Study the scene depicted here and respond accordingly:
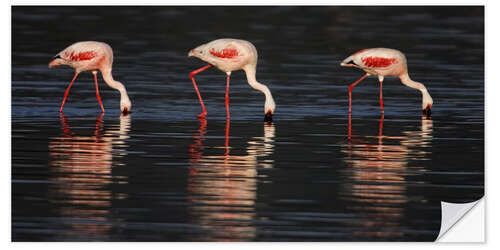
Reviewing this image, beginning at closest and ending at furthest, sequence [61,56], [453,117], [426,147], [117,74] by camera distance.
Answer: [426,147], [453,117], [61,56], [117,74]

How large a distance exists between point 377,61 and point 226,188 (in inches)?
318

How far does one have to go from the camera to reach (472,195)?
39.5 ft

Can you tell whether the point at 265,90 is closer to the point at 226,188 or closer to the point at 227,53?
the point at 227,53

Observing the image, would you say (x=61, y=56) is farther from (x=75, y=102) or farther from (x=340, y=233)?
(x=340, y=233)

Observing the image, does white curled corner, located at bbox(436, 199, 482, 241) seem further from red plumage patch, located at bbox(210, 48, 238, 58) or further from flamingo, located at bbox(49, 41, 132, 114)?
flamingo, located at bbox(49, 41, 132, 114)

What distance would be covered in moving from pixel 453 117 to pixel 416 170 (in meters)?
5.15

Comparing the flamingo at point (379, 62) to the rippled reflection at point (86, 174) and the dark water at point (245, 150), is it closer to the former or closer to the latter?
the dark water at point (245, 150)

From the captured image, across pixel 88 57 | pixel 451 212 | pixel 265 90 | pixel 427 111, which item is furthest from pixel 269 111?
pixel 451 212

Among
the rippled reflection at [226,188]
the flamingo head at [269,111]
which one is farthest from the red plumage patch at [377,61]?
the rippled reflection at [226,188]

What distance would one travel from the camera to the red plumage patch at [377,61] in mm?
19688

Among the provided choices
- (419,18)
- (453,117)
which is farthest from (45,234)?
(419,18)

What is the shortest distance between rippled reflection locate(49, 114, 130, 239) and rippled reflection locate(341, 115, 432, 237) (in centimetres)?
224

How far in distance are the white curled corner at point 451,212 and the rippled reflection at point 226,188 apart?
1649mm

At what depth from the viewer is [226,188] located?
480 inches
